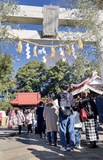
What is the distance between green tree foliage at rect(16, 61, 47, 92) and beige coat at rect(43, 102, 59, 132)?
34.7 metres

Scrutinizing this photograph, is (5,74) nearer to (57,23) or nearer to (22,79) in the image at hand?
(57,23)

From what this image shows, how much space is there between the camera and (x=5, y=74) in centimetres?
1567

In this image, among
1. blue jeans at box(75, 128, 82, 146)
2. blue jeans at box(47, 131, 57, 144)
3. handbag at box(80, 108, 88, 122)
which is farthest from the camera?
blue jeans at box(47, 131, 57, 144)

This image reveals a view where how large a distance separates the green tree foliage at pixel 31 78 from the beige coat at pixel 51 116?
34688 millimetres

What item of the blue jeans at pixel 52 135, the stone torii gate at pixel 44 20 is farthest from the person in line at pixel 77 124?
the stone torii gate at pixel 44 20

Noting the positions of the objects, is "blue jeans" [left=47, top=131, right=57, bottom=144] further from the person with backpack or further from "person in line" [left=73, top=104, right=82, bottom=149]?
the person with backpack

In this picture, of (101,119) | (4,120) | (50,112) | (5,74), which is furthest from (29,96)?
(50,112)

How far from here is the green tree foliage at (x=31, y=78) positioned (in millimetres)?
44062

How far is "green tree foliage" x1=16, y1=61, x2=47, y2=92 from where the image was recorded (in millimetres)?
44062

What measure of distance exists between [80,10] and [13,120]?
12.3 meters

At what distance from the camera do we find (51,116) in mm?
8719

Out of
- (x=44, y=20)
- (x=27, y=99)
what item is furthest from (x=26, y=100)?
(x=44, y=20)

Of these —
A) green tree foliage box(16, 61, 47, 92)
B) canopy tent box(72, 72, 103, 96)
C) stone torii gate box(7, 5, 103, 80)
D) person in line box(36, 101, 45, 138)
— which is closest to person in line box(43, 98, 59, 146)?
person in line box(36, 101, 45, 138)

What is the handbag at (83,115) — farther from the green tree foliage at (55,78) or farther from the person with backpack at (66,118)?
the green tree foliage at (55,78)
